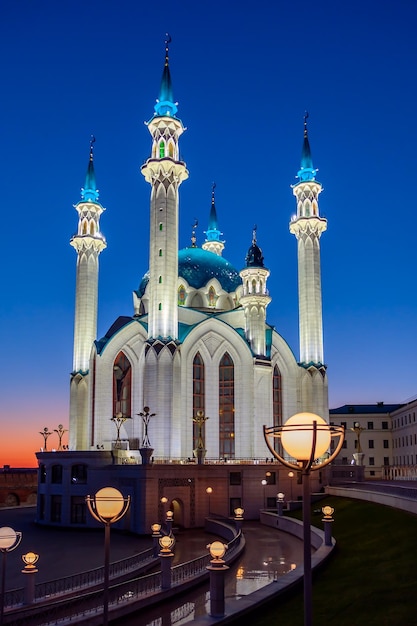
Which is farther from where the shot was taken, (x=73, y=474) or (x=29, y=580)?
(x=73, y=474)

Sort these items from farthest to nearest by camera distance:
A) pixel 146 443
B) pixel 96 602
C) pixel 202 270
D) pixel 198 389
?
pixel 202 270, pixel 198 389, pixel 146 443, pixel 96 602

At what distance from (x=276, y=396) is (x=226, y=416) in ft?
18.6

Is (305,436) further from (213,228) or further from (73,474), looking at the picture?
(213,228)

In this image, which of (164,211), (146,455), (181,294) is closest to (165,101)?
(164,211)

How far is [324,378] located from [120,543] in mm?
28890

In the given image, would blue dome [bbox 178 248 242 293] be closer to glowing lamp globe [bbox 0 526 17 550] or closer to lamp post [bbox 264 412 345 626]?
glowing lamp globe [bbox 0 526 17 550]

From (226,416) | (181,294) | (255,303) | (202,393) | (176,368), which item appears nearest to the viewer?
(176,368)

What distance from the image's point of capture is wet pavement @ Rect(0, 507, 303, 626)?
2077cm

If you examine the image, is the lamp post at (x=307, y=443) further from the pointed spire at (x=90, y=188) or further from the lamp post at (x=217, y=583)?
the pointed spire at (x=90, y=188)

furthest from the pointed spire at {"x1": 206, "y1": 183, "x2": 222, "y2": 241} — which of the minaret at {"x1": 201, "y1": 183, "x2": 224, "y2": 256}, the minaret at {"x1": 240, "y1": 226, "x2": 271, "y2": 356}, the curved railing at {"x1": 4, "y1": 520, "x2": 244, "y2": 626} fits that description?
the curved railing at {"x1": 4, "y1": 520, "x2": 244, "y2": 626}

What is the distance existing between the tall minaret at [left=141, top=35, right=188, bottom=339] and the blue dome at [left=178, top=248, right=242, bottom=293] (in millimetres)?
10530

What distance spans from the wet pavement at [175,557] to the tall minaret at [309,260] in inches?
823

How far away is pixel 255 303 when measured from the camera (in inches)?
2301

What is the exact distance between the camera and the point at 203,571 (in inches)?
957
